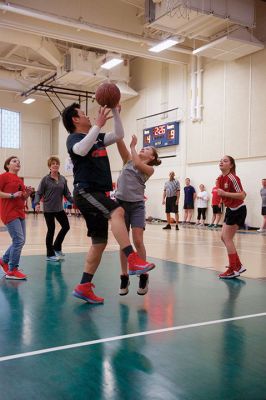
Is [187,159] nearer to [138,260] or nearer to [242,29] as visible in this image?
[242,29]

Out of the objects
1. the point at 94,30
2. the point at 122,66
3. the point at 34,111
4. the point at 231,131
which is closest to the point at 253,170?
the point at 231,131

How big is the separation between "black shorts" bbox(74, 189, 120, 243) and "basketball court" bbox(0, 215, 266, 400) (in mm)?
694

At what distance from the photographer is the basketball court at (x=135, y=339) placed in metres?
2.17

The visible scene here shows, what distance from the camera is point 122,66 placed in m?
19.6

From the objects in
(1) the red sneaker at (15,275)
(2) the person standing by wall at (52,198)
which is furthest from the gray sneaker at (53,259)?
(1) the red sneaker at (15,275)

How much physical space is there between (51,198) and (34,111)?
2224 centimetres

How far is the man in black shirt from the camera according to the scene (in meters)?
3.53

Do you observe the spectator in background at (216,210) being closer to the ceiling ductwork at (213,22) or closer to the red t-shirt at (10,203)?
the ceiling ductwork at (213,22)

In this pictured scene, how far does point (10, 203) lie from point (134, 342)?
282 cm

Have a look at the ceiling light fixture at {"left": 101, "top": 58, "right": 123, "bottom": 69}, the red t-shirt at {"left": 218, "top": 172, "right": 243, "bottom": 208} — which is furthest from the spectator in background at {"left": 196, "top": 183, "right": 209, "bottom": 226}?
the red t-shirt at {"left": 218, "top": 172, "right": 243, "bottom": 208}

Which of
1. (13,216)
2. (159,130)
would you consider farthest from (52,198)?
(159,130)

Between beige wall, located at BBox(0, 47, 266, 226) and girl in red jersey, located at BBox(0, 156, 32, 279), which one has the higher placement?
beige wall, located at BBox(0, 47, 266, 226)

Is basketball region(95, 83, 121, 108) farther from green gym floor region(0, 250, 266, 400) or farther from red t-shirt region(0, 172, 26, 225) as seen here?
red t-shirt region(0, 172, 26, 225)

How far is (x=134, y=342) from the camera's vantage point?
286 cm
